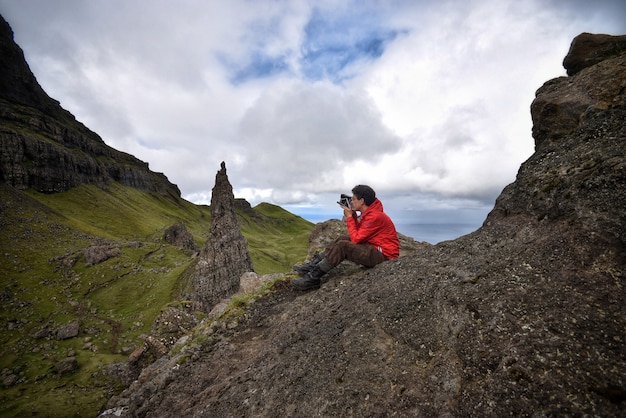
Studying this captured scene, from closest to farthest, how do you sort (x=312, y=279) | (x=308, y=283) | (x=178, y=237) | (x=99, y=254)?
(x=312, y=279)
(x=308, y=283)
(x=99, y=254)
(x=178, y=237)

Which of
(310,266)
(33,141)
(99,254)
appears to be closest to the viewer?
(310,266)

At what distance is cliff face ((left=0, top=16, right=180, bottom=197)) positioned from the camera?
13075cm

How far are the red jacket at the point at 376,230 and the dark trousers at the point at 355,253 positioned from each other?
0.74 feet

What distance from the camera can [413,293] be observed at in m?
8.86

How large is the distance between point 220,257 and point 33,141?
Answer: 494 ft

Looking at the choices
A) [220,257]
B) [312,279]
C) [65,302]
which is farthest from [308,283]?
[65,302]

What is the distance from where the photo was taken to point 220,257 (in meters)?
61.4

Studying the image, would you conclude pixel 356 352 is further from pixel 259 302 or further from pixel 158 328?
pixel 158 328

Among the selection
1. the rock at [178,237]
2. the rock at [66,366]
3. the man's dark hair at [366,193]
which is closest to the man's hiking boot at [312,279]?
the man's dark hair at [366,193]

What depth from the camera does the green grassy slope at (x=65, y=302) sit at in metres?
38.5

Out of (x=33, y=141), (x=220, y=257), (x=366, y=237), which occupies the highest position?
(x=33, y=141)

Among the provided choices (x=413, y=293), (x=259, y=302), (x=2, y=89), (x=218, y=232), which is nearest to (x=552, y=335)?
(x=413, y=293)

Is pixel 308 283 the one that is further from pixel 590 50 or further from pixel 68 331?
pixel 68 331

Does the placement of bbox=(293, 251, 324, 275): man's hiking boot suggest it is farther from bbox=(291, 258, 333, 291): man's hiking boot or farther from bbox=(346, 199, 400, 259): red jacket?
bbox=(346, 199, 400, 259): red jacket
